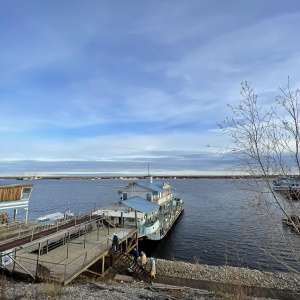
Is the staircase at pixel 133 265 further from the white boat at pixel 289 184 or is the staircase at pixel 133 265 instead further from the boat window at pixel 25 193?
the white boat at pixel 289 184

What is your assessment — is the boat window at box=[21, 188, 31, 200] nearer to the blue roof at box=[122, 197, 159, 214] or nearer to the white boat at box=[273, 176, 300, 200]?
the blue roof at box=[122, 197, 159, 214]

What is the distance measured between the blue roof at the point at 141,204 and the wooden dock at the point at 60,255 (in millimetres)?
5811

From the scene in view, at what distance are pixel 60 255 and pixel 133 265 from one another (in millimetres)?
5909

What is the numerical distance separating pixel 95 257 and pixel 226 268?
13108mm

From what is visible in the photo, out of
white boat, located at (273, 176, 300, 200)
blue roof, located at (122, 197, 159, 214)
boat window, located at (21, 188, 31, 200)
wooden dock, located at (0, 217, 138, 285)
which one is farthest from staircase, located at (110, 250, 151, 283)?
white boat, located at (273, 176, 300, 200)

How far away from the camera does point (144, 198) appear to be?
1662 inches

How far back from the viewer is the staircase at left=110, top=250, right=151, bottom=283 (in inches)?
821

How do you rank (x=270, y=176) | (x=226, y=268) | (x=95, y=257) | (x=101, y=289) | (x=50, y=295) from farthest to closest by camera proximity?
1. (x=226, y=268)
2. (x=95, y=257)
3. (x=101, y=289)
4. (x=50, y=295)
5. (x=270, y=176)

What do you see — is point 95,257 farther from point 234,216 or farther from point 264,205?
point 234,216

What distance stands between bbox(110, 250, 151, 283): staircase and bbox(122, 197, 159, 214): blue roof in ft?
42.4

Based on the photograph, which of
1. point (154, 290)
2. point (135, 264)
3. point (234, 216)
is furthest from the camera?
point (234, 216)

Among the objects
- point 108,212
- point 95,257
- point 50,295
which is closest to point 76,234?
point 108,212

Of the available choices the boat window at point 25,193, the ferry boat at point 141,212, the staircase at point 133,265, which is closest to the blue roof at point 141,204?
the ferry boat at point 141,212

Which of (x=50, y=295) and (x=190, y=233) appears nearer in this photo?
(x=50, y=295)
